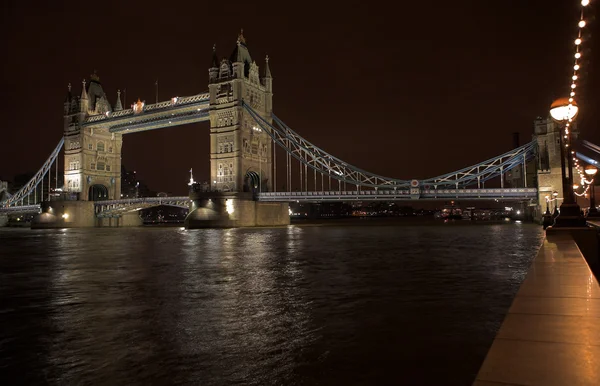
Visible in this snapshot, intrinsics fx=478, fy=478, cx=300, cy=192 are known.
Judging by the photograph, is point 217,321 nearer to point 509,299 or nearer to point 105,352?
point 105,352

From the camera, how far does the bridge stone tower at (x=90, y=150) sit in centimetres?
7006

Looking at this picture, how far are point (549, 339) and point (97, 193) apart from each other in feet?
265

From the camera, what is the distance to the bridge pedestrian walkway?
2453 millimetres

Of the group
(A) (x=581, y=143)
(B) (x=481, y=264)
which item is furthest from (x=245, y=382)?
(A) (x=581, y=143)

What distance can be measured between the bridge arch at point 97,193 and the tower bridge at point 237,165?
192 cm

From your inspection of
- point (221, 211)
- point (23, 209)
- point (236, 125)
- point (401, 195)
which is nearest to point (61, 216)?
point (23, 209)

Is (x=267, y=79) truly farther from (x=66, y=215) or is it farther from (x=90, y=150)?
(x=66, y=215)

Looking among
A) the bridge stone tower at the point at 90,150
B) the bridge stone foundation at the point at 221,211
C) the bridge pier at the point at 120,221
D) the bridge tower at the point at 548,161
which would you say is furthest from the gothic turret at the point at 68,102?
the bridge tower at the point at 548,161

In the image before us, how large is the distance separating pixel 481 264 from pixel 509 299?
5.68m

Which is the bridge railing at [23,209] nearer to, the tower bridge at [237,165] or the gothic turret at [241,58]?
the tower bridge at [237,165]

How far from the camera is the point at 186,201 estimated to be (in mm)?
60656

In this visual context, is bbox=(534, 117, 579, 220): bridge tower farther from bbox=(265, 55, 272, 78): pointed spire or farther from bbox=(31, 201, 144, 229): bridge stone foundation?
bbox=(31, 201, 144, 229): bridge stone foundation

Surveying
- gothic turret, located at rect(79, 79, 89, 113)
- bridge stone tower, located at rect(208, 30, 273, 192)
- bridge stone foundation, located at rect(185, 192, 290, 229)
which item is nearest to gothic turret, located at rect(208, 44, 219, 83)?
bridge stone tower, located at rect(208, 30, 273, 192)

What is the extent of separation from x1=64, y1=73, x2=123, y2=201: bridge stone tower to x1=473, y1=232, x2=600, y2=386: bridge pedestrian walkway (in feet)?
239
